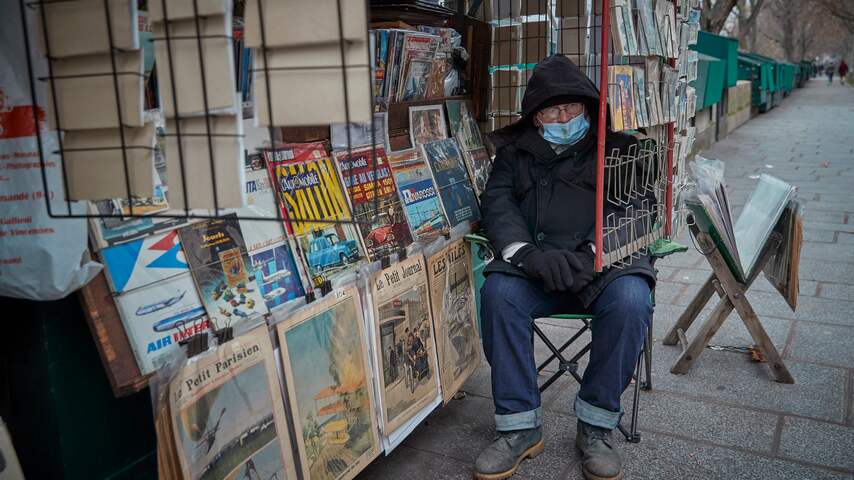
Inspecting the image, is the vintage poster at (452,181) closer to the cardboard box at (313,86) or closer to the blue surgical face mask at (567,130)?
the blue surgical face mask at (567,130)

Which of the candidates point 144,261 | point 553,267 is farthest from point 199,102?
point 553,267

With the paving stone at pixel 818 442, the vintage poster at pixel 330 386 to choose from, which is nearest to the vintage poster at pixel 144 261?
the vintage poster at pixel 330 386

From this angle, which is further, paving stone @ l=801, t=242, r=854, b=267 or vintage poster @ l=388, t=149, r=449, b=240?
paving stone @ l=801, t=242, r=854, b=267

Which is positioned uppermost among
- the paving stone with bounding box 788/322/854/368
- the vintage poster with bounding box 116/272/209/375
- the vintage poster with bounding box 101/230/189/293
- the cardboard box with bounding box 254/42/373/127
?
the cardboard box with bounding box 254/42/373/127

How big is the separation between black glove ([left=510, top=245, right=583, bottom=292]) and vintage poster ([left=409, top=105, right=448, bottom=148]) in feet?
2.52

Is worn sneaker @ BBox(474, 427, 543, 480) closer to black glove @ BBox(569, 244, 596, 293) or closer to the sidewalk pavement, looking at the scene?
the sidewalk pavement

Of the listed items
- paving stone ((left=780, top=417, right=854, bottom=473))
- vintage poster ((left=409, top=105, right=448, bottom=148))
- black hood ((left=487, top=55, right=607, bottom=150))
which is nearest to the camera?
paving stone ((left=780, top=417, right=854, bottom=473))

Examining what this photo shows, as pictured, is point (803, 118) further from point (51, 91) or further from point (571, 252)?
point (51, 91)

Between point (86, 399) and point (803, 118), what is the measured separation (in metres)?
21.9

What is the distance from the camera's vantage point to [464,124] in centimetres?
334

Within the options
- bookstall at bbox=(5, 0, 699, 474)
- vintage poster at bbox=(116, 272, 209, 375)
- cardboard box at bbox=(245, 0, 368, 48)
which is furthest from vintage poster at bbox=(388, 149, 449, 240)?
cardboard box at bbox=(245, 0, 368, 48)

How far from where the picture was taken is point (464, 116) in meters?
3.34

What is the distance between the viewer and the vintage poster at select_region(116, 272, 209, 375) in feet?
5.59

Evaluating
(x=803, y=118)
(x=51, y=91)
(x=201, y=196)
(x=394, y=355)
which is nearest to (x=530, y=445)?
(x=394, y=355)
